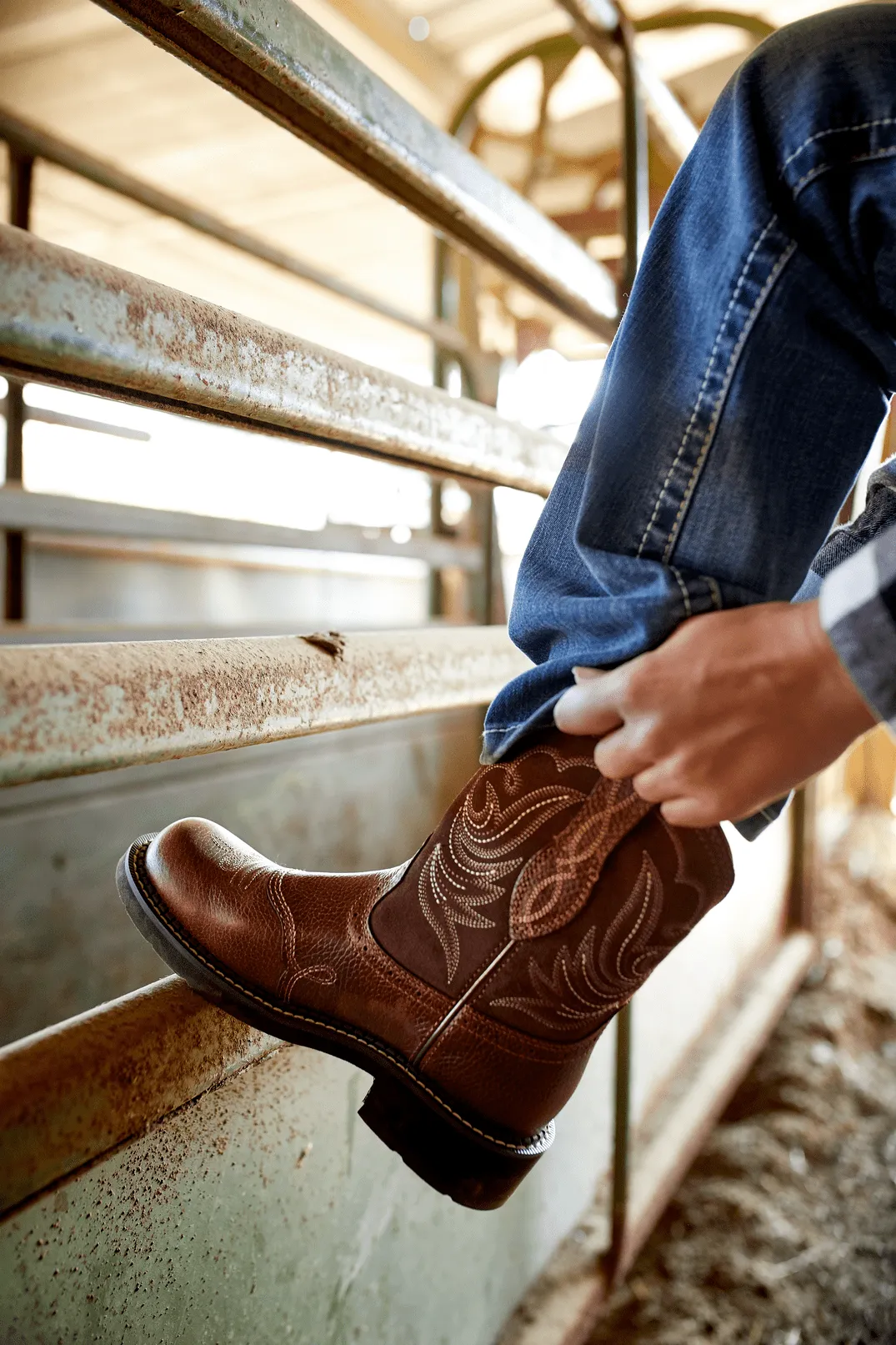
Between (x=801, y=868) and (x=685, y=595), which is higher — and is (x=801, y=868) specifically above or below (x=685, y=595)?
below

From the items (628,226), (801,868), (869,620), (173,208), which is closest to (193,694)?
(869,620)

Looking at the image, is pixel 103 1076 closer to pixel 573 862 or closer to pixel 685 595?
pixel 573 862

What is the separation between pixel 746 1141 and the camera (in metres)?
1.51

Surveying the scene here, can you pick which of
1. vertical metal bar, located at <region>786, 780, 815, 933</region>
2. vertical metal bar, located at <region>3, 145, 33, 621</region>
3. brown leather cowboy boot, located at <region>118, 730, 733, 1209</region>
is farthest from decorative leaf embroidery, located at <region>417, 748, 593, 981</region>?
vertical metal bar, located at <region>786, 780, 815, 933</region>

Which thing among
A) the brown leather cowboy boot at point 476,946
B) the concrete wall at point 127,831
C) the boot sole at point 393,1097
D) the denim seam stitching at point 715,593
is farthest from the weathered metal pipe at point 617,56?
the concrete wall at point 127,831

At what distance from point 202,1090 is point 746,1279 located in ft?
3.35

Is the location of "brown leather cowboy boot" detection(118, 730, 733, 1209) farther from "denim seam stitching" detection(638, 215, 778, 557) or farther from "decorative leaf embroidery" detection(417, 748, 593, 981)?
"denim seam stitching" detection(638, 215, 778, 557)

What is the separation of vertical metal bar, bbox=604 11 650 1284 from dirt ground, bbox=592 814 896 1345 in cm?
18

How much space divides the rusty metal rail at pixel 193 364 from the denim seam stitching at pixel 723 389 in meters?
0.23

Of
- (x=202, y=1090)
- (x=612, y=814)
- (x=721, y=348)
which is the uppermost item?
(x=721, y=348)

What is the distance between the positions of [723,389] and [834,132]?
0.14 meters

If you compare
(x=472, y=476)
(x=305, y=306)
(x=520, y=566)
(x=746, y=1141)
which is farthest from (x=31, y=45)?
(x=746, y=1141)

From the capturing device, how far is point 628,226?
41.1 inches

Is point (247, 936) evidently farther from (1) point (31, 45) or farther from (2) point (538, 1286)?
(1) point (31, 45)
